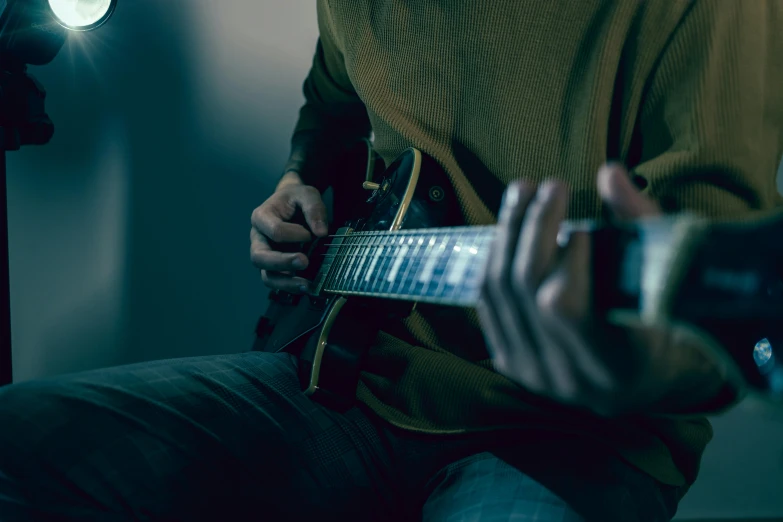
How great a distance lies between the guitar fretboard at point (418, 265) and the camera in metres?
0.48

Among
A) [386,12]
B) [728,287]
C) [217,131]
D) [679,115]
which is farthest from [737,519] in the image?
[217,131]

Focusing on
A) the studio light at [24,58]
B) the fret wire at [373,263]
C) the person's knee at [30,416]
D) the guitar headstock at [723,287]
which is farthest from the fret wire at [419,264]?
the studio light at [24,58]

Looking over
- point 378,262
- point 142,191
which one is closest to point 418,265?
point 378,262

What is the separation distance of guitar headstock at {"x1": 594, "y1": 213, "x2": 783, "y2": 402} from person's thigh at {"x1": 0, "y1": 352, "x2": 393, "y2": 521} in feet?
1.61

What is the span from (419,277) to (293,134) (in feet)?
2.57

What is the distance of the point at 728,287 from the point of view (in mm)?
326

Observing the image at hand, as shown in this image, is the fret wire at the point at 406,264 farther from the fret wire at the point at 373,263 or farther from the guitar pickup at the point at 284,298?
the guitar pickup at the point at 284,298

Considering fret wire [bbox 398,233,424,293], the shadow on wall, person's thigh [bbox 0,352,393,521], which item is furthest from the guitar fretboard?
the shadow on wall

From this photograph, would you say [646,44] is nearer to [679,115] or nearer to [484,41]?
[679,115]

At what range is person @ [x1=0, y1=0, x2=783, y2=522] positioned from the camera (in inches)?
17.0

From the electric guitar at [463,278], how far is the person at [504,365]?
30 mm

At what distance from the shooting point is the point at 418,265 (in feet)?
1.80

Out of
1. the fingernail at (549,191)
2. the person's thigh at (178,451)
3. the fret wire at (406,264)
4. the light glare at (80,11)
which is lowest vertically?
the person's thigh at (178,451)

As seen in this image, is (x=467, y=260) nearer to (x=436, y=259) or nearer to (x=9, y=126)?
(x=436, y=259)
